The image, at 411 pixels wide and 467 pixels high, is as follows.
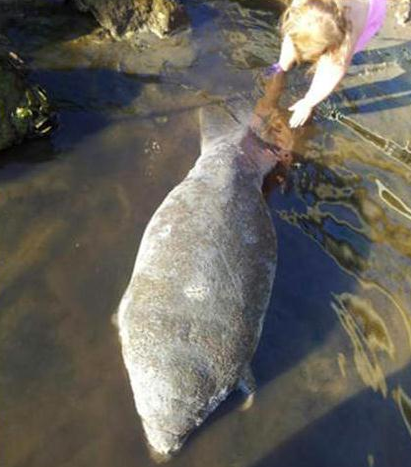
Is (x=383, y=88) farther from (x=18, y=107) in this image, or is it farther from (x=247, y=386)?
(x=247, y=386)

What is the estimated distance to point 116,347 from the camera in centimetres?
440

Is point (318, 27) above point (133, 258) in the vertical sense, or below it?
above

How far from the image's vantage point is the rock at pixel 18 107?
5359 millimetres

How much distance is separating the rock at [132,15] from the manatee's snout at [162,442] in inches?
165

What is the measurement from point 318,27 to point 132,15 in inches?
99.9

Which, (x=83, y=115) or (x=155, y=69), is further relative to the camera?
(x=155, y=69)

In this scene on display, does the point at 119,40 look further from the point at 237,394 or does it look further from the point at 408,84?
the point at 237,394

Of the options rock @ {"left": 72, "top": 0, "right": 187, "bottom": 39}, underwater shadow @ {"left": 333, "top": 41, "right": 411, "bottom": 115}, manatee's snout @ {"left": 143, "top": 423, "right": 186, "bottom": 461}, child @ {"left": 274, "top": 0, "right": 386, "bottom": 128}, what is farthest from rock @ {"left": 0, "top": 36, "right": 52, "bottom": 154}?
underwater shadow @ {"left": 333, "top": 41, "right": 411, "bottom": 115}

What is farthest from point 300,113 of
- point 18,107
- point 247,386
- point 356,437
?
point 356,437

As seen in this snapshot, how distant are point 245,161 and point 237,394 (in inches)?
75.3

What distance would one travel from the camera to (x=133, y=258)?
4895 mm

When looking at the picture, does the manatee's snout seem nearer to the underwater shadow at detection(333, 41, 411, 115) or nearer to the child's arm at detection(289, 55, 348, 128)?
the child's arm at detection(289, 55, 348, 128)

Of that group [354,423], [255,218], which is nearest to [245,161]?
[255,218]

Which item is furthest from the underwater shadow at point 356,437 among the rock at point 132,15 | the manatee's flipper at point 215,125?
the rock at point 132,15
